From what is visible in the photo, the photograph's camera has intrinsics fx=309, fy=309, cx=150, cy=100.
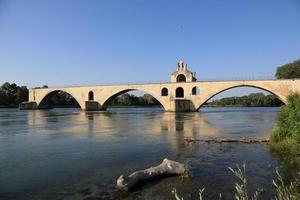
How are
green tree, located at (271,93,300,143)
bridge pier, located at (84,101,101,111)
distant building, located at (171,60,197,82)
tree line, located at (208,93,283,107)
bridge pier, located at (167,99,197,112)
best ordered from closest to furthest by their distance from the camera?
green tree, located at (271,93,300,143) < bridge pier, located at (167,99,197,112) < distant building, located at (171,60,197,82) < bridge pier, located at (84,101,101,111) < tree line, located at (208,93,283,107)

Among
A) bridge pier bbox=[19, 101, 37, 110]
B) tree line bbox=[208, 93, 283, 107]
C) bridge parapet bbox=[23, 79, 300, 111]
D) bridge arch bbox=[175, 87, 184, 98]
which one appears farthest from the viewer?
tree line bbox=[208, 93, 283, 107]

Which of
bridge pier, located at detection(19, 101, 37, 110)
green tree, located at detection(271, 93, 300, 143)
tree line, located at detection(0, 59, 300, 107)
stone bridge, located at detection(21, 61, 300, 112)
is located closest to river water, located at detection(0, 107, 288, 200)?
green tree, located at detection(271, 93, 300, 143)

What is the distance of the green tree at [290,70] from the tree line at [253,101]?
1028 inches

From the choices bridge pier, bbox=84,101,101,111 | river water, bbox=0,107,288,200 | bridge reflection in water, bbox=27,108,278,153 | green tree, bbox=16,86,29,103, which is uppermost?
green tree, bbox=16,86,29,103

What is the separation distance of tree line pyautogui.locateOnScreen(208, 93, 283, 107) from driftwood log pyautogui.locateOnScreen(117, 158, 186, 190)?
11575 cm

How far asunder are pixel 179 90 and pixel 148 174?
73.5 metres

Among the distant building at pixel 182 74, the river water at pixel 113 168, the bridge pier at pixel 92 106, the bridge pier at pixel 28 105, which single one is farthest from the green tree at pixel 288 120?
the bridge pier at pixel 28 105

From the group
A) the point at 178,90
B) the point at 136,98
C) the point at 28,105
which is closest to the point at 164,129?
the point at 178,90

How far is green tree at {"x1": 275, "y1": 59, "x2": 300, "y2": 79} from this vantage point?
8788 centimetres

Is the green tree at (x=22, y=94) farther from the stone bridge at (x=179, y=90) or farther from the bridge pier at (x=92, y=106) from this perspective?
the bridge pier at (x=92, y=106)

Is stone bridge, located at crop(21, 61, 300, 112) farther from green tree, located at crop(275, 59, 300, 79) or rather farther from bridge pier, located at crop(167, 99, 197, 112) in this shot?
green tree, located at crop(275, 59, 300, 79)

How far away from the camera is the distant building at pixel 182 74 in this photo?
277 feet

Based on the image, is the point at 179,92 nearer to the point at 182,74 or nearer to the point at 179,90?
the point at 179,90

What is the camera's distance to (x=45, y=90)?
10575cm
